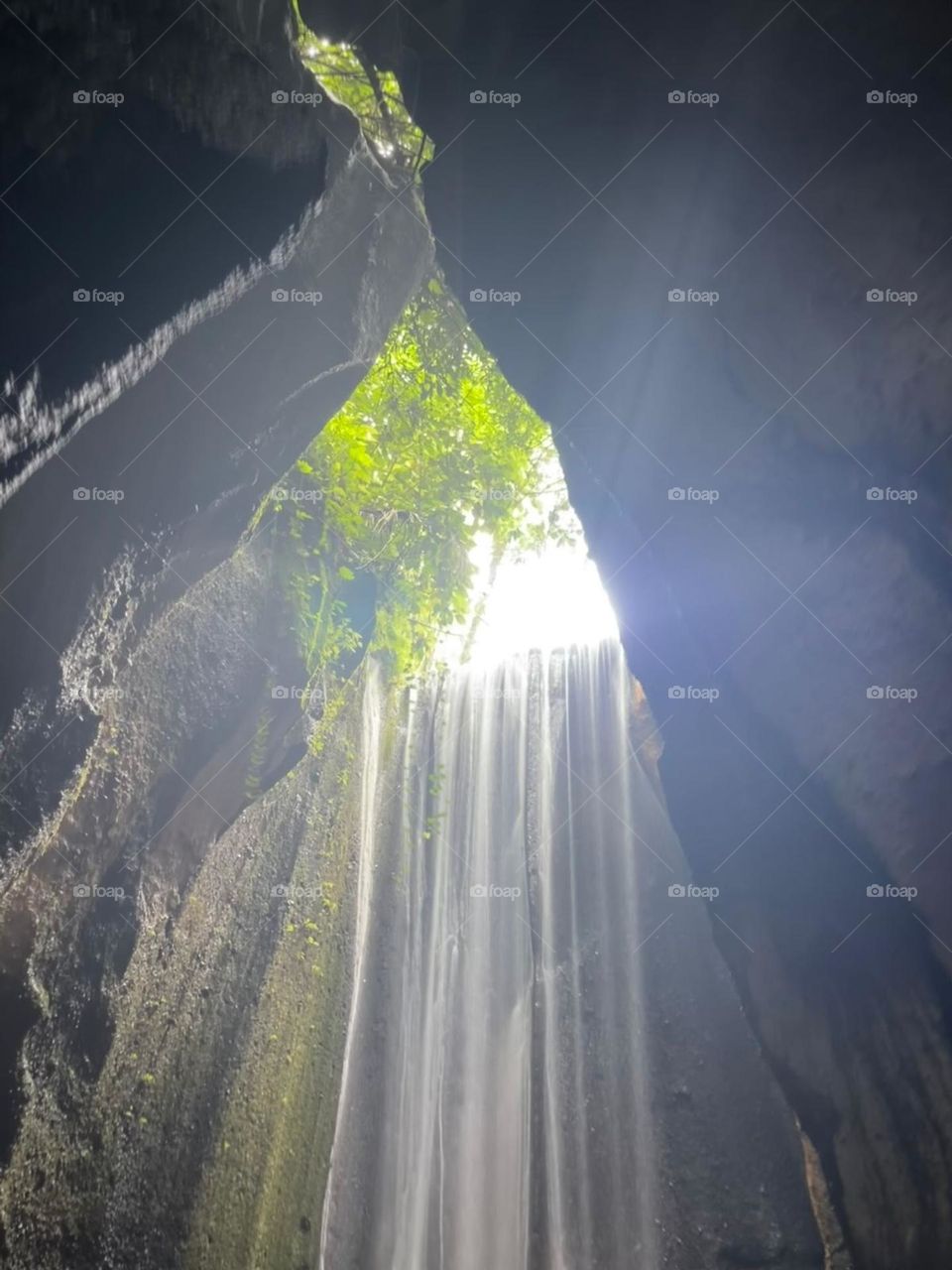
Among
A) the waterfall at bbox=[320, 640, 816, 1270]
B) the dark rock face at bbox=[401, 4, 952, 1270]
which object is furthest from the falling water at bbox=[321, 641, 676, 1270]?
the dark rock face at bbox=[401, 4, 952, 1270]

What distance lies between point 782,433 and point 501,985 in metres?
8.66

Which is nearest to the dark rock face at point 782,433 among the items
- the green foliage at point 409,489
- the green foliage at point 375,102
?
the green foliage at point 375,102

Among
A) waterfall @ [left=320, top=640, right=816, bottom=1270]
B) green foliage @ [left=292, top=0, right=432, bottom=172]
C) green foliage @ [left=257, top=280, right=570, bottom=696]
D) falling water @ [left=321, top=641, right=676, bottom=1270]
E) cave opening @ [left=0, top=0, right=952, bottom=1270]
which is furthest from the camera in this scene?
falling water @ [left=321, top=641, right=676, bottom=1270]

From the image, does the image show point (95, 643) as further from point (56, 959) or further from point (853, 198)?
point (853, 198)

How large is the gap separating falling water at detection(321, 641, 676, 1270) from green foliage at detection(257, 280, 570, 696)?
1.60 m

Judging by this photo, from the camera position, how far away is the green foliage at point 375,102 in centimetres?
464

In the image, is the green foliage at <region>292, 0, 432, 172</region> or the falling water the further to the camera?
the falling water

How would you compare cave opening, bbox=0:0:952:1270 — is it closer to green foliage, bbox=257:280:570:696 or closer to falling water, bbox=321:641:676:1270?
green foliage, bbox=257:280:570:696

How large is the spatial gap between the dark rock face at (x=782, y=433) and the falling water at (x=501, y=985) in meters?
4.46

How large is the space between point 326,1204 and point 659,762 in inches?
181

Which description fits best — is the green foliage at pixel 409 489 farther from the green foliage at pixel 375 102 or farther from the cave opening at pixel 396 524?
the green foliage at pixel 375 102

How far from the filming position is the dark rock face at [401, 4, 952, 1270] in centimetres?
267

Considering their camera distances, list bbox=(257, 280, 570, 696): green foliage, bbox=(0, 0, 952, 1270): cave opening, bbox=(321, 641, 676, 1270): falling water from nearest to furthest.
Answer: bbox=(0, 0, 952, 1270): cave opening → bbox=(257, 280, 570, 696): green foliage → bbox=(321, 641, 676, 1270): falling water

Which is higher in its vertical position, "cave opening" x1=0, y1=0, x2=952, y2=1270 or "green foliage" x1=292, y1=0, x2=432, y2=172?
"green foliage" x1=292, y1=0, x2=432, y2=172
